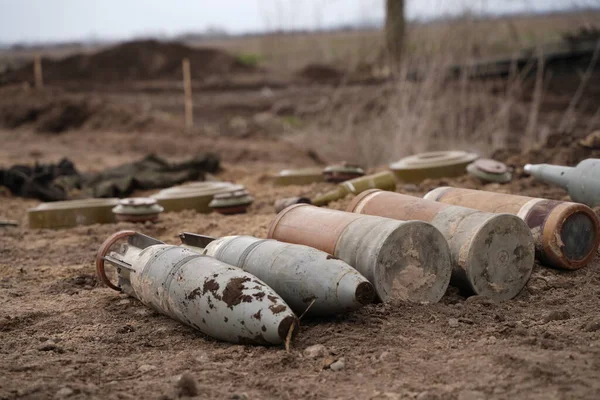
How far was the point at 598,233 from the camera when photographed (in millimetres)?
4797

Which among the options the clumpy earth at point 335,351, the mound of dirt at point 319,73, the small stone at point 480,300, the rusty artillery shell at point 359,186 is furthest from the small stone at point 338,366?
the mound of dirt at point 319,73

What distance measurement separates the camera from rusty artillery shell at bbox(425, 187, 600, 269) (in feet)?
15.4

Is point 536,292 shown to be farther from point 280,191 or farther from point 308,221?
point 280,191

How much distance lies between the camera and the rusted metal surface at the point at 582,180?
5.59m

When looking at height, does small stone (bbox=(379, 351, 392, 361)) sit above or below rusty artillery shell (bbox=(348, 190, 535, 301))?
below

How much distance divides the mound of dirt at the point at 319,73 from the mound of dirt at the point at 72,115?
1108 centimetres

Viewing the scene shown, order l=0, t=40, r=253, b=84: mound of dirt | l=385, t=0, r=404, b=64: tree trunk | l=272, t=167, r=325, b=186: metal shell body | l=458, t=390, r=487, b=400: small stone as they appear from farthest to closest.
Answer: l=0, t=40, r=253, b=84: mound of dirt, l=385, t=0, r=404, b=64: tree trunk, l=272, t=167, r=325, b=186: metal shell body, l=458, t=390, r=487, b=400: small stone

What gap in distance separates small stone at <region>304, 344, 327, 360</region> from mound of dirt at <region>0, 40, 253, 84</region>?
94.0ft

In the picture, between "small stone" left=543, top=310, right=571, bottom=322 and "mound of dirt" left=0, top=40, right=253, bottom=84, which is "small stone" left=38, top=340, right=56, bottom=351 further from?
"mound of dirt" left=0, top=40, right=253, bottom=84

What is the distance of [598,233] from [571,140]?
4165 millimetres

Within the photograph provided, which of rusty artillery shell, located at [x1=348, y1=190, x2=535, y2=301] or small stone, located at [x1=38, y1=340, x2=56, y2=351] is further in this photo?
rusty artillery shell, located at [x1=348, y1=190, x2=535, y2=301]

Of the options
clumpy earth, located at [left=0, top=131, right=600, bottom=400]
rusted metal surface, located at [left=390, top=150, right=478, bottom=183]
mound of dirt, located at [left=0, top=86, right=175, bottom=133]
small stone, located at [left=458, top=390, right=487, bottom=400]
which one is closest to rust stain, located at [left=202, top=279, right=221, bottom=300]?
clumpy earth, located at [left=0, top=131, right=600, bottom=400]

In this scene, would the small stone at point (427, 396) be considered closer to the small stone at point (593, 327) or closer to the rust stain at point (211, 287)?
the small stone at point (593, 327)

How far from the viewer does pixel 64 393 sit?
3219 mm
